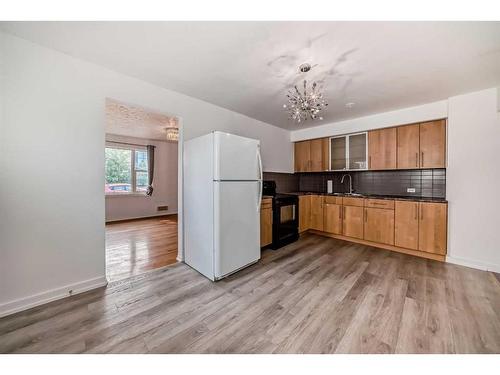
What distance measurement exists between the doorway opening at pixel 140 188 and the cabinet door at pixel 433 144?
166 inches

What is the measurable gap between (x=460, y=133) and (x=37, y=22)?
4785 mm

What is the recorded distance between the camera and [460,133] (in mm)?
2832

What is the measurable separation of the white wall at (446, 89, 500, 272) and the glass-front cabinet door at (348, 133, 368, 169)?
1.19m

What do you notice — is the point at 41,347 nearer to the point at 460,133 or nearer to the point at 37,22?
the point at 37,22

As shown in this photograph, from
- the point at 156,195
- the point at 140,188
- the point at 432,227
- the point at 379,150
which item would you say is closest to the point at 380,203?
the point at 432,227

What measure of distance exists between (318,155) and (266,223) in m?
2.13

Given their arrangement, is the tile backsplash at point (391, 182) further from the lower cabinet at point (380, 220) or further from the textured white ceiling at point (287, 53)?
the textured white ceiling at point (287, 53)

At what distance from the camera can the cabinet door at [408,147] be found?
10.8 feet

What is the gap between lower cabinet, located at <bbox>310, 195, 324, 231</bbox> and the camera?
13.5ft

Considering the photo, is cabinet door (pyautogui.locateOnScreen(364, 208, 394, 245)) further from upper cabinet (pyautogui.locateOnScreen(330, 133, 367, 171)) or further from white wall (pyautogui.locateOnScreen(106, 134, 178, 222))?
white wall (pyautogui.locateOnScreen(106, 134, 178, 222))

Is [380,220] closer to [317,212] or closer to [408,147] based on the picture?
[317,212]

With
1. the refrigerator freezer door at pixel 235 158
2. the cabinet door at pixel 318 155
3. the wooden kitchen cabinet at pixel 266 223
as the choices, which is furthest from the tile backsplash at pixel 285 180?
the refrigerator freezer door at pixel 235 158

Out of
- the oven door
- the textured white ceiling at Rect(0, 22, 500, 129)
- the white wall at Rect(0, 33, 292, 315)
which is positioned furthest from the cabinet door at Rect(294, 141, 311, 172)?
the white wall at Rect(0, 33, 292, 315)
